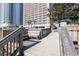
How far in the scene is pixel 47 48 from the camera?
6.17 feet

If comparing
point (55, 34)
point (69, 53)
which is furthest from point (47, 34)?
point (69, 53)

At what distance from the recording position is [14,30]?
198 cm

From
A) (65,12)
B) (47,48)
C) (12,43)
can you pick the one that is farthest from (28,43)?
(65,12)

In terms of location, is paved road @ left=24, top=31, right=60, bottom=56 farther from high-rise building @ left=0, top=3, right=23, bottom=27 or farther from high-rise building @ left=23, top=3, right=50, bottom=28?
high-rise building @ left=0, top=3, right=23, bottom=27

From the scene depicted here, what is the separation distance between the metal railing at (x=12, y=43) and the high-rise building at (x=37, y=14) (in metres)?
0.15

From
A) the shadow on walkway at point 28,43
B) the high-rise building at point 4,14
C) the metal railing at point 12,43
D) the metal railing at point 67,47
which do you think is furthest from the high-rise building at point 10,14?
the metal railing at point 67,47

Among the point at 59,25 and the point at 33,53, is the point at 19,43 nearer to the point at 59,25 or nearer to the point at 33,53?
the point at 33,53

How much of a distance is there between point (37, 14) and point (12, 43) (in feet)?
1.40

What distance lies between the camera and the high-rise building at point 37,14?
6.15ft

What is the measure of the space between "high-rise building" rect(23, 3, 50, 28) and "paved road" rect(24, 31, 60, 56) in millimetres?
192

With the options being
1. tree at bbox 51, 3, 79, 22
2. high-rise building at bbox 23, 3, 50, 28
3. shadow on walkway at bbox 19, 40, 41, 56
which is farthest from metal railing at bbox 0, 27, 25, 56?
tree at bbox 51, 3, 79, 22

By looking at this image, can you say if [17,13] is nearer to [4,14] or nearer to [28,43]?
[4,14]

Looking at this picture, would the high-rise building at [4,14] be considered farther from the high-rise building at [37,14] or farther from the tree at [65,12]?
the tree at [65,12]

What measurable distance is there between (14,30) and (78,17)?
27.0 inches
